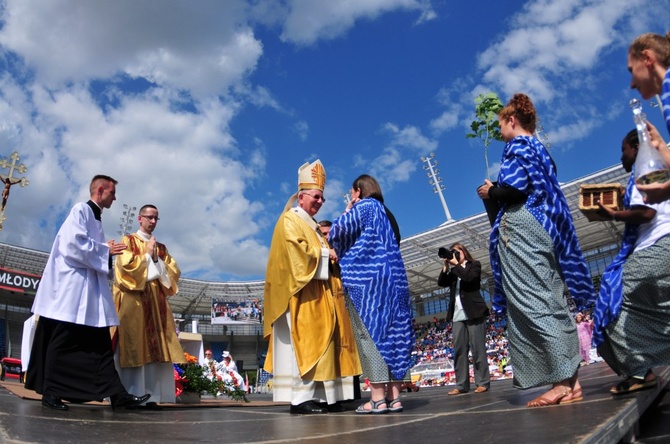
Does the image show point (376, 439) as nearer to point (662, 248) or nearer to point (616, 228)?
point (662, 248)

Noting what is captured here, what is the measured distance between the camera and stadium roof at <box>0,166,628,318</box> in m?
23.6

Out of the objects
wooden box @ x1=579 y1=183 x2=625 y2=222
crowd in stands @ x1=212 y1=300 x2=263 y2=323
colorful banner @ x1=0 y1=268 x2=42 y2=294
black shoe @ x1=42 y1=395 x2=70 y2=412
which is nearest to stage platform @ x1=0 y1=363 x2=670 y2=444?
wooden box @ x1=579 y1=183 x2=625 y2=222

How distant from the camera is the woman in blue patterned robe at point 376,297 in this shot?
125 inches

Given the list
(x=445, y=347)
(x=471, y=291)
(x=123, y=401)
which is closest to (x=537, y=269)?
(x=471, y=291)

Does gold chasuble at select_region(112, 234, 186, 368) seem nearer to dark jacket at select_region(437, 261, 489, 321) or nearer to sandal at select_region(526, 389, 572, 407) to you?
dark jacket at select_region(437, 261, 489, 321)

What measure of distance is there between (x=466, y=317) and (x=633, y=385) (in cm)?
279

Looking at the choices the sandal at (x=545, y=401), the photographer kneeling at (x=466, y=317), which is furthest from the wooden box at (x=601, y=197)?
the photographer kneeling at (x=466, y=317)

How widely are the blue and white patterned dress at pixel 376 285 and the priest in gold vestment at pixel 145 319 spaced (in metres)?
1.84

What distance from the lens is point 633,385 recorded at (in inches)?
101

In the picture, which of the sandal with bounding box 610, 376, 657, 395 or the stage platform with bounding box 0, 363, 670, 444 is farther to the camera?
the sandal with bounding box 610, 376, 657, 395

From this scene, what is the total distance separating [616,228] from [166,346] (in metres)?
23.9

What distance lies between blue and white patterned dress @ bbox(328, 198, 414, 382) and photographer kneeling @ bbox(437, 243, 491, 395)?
179cm

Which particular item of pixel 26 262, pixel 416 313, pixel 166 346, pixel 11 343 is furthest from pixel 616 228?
pixel 11 343

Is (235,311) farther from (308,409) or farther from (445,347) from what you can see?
(308,409)
